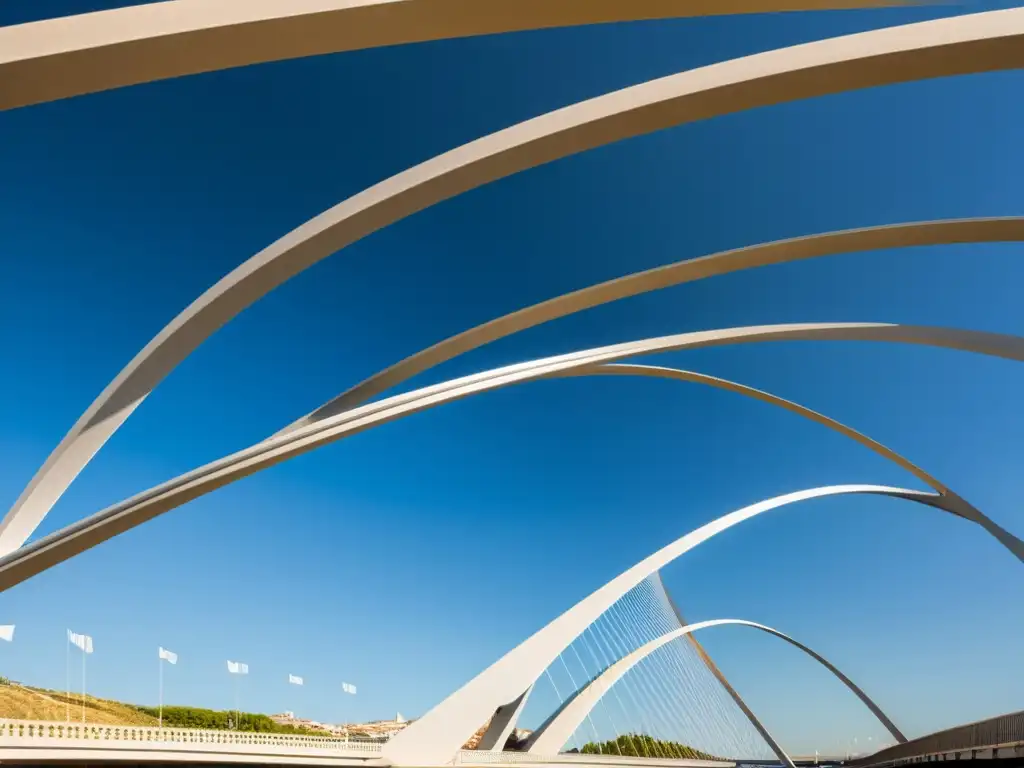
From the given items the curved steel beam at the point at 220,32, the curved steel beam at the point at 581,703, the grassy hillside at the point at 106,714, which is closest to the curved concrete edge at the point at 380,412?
the curved steel beam at the point at 220,32

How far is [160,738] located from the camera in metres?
20.1

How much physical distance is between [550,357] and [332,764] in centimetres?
1309

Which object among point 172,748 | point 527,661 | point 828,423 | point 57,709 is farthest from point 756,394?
point 57,709

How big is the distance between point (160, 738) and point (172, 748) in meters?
0.85

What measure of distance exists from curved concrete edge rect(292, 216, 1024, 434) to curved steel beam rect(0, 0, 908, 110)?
279 inches

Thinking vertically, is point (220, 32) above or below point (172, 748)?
above

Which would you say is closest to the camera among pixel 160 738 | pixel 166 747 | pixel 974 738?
pixel 166 747

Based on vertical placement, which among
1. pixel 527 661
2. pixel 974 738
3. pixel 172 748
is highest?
pixel 527 661

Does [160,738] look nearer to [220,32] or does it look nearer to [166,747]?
[166,747]

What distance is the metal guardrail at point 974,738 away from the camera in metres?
22.1

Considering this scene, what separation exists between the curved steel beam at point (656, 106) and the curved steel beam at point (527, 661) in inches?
613

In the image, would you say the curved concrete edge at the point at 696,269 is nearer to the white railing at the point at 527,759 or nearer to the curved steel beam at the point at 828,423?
the curved steel beam at the point at 828,423

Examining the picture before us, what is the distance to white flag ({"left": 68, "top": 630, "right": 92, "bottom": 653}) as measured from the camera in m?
A: 23.0

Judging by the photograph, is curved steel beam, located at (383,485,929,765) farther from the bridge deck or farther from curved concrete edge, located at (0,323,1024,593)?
curved concrete edge, located at (0,323,1024,593)
